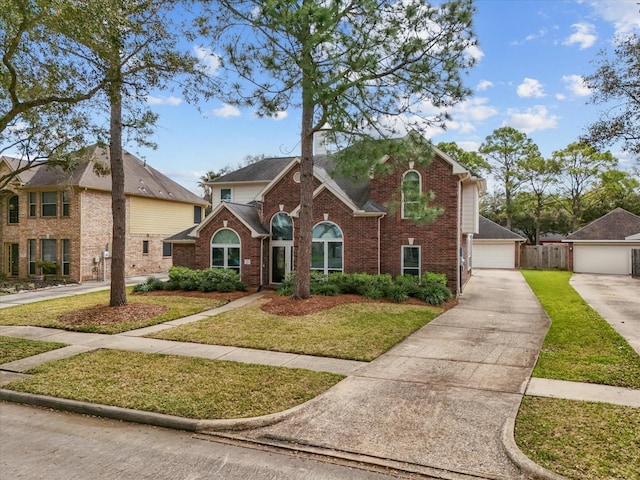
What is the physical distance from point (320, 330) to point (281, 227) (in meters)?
9.15

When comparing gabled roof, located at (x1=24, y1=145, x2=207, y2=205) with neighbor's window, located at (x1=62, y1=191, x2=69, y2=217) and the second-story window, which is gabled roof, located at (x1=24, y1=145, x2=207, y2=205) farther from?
neighbor's window, located at (x1=62, y1=191, x2=69, y2=217)

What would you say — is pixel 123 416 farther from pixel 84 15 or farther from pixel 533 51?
pixel 533 51

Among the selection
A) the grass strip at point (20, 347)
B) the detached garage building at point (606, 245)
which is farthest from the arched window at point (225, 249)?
the detached garage building at point (606, 245)

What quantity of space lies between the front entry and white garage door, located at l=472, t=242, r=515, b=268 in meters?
19.2

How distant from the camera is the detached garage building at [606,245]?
2816cm

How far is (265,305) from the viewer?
45.4 ft

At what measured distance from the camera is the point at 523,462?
4.26m

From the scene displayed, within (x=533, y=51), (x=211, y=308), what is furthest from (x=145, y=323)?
(x=533, y=51)

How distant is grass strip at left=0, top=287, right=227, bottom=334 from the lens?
11.0m

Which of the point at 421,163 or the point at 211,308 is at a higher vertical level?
the point at 421,163

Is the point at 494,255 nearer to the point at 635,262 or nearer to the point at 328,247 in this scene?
the point at 635,262

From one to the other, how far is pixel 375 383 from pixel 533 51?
11923 mm

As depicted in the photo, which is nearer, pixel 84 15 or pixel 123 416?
pixel 123 416

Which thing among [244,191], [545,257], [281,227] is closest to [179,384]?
[281,227]
